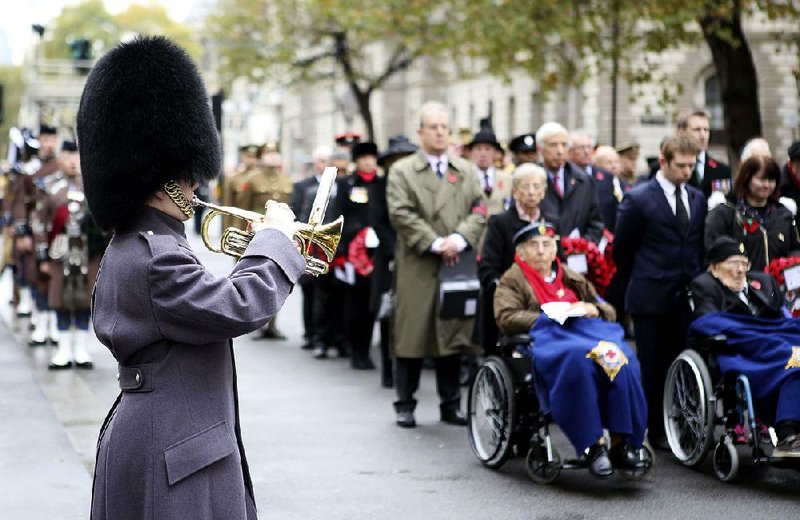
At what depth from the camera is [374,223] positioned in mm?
11773

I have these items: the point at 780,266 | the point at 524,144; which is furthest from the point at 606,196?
the point at 780,266

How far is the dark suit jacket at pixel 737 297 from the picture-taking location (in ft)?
27.7

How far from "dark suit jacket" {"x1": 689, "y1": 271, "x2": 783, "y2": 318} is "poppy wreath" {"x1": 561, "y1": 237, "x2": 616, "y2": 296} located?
1.09m

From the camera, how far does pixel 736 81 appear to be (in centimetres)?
Answer: 1994

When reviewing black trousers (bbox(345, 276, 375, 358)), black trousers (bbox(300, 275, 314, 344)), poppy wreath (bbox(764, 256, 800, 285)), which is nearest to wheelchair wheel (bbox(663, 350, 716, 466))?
poppy wreath (bbox(764, 256, 800, 285))

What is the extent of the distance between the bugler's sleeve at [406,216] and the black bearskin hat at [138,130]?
18.8ft

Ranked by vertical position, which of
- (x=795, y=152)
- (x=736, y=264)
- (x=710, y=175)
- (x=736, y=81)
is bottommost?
(x=736, y=264)

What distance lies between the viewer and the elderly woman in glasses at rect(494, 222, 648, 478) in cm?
765

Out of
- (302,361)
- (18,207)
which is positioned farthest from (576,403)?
(18,207)

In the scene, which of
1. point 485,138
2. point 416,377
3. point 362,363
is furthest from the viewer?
point 362,363

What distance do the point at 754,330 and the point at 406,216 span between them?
8.65 feet

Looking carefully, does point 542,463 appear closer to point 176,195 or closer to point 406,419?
point 406,419

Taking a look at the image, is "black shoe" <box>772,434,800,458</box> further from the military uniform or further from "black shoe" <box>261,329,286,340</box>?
"black shoe" <box>261,329,286,340</box>

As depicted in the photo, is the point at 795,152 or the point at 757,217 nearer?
the point at 757,217
